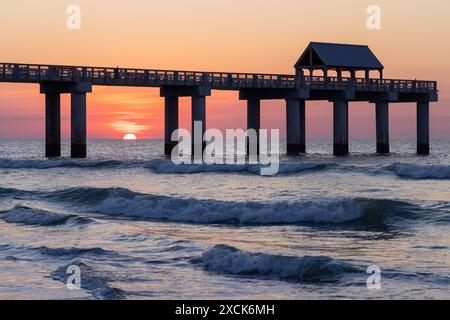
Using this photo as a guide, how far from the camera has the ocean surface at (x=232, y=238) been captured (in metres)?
16.2

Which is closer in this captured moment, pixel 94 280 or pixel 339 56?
pixel 94 280

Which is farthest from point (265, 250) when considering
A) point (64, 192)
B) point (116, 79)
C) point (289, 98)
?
point (289, 98)

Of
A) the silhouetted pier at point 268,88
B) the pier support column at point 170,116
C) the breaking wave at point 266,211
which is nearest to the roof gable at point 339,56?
the silhouetted pier at point 268,88

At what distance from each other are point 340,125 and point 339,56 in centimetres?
605

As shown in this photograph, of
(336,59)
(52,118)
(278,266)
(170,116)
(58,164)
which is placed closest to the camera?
(278,266)

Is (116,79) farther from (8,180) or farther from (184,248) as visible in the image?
(184,248)

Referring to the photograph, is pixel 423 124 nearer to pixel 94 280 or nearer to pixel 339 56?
pixel 339 56

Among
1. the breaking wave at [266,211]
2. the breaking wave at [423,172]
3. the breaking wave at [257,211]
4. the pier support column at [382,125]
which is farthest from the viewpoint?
the pier support column at [382,125]

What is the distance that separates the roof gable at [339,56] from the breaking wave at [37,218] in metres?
42.9

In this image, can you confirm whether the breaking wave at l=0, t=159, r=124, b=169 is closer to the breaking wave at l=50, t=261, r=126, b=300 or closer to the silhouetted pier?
the silhouetted pier

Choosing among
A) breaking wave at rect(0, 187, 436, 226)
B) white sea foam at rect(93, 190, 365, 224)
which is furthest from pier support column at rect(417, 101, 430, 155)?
white sea foam at rect(93, 190, 365, 224)

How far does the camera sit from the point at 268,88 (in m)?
63.0

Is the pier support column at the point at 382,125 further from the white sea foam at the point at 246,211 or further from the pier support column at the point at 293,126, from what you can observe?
the white sea foam at the point at 246,211

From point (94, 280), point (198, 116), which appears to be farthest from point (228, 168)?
point (94, 280)
